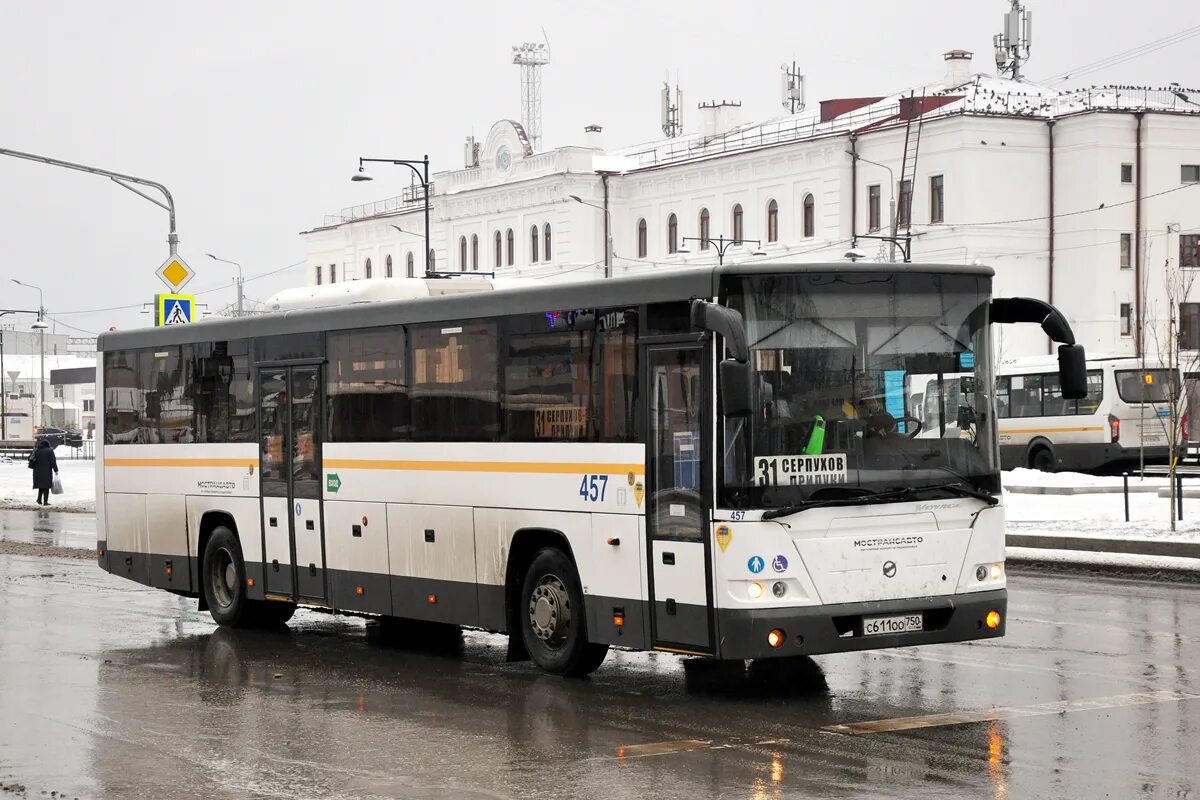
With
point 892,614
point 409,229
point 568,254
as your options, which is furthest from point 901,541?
point 409,229

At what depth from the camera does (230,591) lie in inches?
681

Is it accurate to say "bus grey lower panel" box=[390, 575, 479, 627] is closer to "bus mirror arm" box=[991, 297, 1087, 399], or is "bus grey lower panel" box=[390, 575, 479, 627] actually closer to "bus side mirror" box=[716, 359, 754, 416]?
"bus side mirror" box=[716, 359, 754, 416]

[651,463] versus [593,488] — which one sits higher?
[651,463]

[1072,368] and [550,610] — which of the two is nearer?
[1072,368]

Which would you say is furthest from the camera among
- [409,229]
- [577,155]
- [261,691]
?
[409,229]

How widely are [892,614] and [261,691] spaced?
4.51 metres

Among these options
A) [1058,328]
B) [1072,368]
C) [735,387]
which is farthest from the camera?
[1072,368]

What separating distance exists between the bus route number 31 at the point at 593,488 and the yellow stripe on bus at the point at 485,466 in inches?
1.9

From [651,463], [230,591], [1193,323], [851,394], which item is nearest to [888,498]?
[851,394]

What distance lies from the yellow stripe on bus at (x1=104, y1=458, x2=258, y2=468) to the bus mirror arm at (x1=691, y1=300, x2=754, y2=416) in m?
6.67

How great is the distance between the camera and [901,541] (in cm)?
1179

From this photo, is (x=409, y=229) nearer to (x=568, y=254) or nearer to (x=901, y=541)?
(x=568, y=254)

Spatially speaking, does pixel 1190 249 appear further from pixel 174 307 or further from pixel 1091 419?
pixel 174 307

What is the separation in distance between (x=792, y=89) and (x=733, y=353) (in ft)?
253
